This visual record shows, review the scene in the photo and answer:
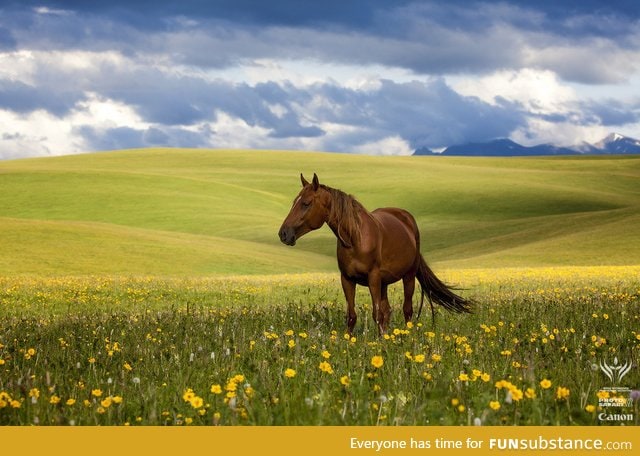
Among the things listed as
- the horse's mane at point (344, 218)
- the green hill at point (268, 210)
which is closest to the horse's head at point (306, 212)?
the horse's mane at point (344, 218)

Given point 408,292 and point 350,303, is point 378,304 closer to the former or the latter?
point 350,303

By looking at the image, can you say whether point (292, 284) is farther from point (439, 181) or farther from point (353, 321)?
point (439, 181)

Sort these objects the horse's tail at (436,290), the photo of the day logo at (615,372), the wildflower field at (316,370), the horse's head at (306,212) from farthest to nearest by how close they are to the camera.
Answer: the horse's tail at (436,290), the horse's head at (306,212), the photo of the day logo at (615,372), the wildflower field at (316,370)

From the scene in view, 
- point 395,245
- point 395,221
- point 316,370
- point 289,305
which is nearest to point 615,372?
point 316,370

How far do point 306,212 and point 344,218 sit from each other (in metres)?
0.72

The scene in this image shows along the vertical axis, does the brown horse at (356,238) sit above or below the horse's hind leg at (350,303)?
above

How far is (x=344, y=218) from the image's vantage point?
36.6 feet

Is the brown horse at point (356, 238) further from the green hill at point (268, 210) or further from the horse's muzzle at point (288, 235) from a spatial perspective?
the green hill at point (268, 210)

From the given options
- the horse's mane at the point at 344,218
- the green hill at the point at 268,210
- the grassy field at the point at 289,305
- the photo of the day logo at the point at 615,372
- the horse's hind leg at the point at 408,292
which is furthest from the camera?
the green hill at the point at 268,210

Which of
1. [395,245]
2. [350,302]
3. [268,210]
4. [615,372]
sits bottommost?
[268,210]

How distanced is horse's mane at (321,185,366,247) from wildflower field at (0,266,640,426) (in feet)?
4.76

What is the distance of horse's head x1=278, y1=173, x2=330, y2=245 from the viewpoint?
10.5 meters

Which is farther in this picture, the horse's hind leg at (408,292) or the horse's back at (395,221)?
the horse's hind leg at (408,292)

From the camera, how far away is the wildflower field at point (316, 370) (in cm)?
600
